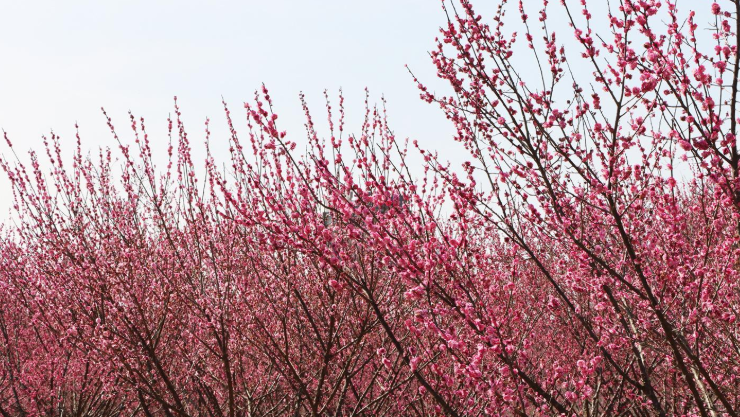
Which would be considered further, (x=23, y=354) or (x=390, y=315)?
(x=23, y=354)

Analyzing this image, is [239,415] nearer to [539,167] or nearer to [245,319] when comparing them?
[245,319]

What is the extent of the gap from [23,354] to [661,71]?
12.0m

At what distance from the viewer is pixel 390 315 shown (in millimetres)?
6086

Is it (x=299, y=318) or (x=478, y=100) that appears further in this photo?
(x=299, y=318)

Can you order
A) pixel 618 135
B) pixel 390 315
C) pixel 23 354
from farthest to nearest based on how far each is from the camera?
pixel 23 354 < pixel 390 315 < pixel 618 135

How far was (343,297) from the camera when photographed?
550 cm

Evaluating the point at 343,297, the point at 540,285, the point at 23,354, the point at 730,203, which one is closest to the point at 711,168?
the point at 730,203

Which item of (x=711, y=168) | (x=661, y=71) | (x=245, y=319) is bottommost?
(x=245, y=319)

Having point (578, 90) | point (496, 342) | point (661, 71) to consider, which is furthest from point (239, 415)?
point (661, 71)

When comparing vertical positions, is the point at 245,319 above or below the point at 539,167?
below

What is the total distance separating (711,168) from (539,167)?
99cm

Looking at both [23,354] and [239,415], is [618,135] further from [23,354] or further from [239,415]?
[23,354]

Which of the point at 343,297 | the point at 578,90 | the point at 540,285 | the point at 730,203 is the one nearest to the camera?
the point at 730,203

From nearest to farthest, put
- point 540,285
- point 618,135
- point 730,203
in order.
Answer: point 730,203 → point 618,135 → point 540,285
